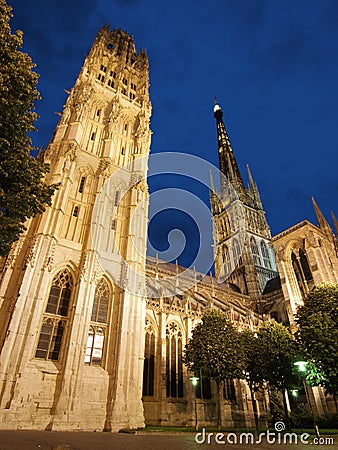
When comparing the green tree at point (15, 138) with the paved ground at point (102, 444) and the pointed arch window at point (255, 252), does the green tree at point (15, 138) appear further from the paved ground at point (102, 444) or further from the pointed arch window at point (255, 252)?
the pointed arch window at point (255, 252)

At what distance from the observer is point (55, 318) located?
17.0 metres

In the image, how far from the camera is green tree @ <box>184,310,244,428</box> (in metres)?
18.7

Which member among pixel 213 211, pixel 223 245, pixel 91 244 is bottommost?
pixel 91 244

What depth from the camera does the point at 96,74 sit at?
30219mm

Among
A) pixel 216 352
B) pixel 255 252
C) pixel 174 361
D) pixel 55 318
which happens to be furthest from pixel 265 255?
pixel 55 318

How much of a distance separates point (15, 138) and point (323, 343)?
19638mm

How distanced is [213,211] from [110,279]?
168 feet

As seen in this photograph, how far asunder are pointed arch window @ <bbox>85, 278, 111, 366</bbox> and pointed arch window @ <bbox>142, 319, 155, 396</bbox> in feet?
16.5

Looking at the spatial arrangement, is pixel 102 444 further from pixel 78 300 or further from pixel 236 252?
pixel 236 252

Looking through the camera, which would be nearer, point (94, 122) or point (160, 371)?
point (160, 371)

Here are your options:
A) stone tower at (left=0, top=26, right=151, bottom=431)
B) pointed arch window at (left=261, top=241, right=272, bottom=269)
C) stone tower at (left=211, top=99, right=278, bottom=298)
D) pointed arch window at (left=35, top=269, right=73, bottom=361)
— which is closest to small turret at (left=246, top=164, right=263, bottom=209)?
stone tower at (left=211, top=99, right=278, bottom=298)

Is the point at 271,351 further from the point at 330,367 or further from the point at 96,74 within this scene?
the point at 96,74

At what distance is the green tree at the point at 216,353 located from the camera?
1873 cm

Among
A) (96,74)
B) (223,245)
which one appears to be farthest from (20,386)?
(223,245)
